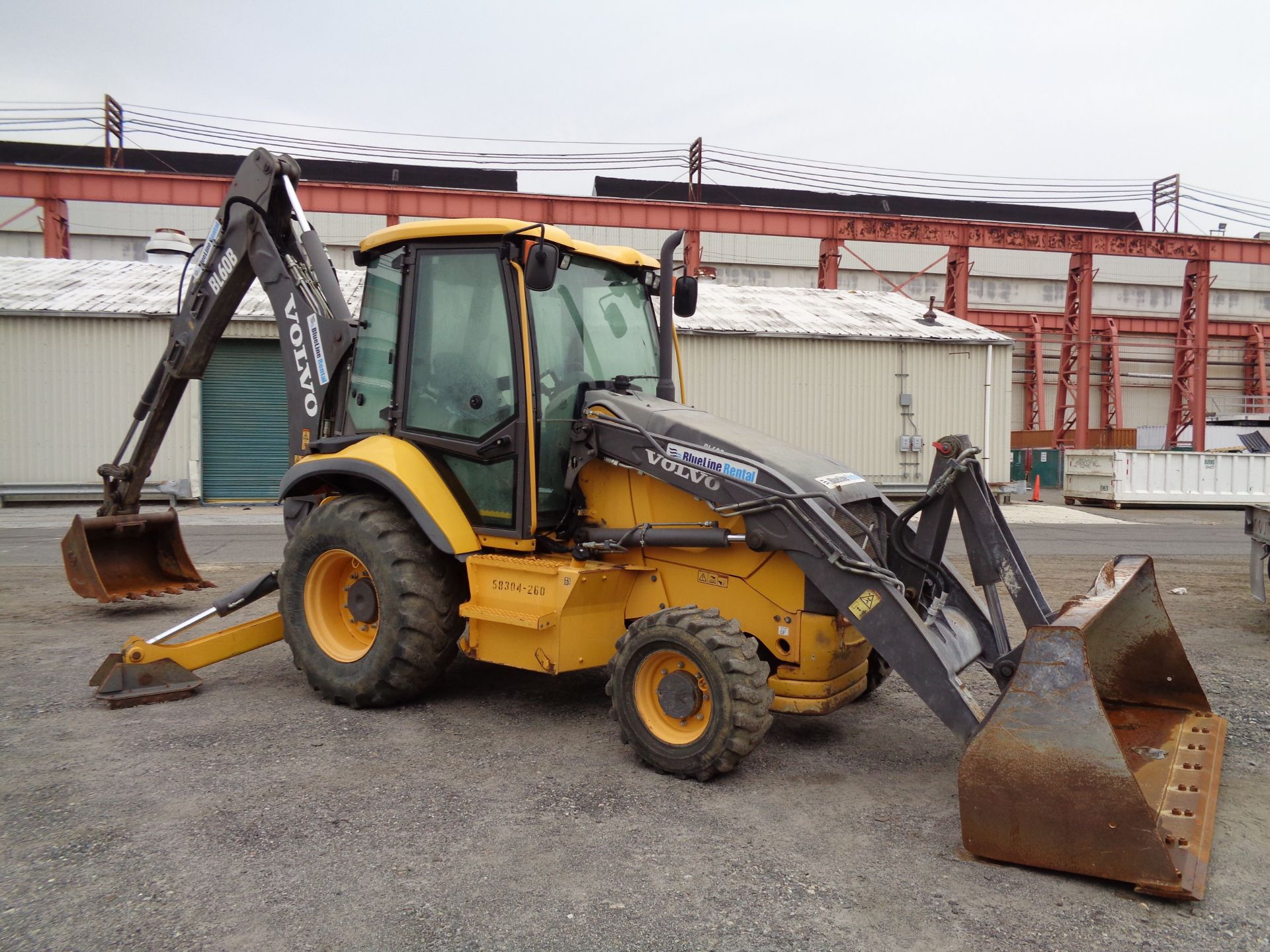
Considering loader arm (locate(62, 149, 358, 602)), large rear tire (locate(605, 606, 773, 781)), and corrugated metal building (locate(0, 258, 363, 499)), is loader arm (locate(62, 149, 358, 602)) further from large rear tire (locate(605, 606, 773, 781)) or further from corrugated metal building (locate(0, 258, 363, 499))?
corrugated metal building (locate(0, 258, 363, 499))

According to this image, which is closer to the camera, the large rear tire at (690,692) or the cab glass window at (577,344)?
the large rear tire at (690,692)

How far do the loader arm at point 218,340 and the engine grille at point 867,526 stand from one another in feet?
10.5

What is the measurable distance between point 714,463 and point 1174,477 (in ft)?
69.7

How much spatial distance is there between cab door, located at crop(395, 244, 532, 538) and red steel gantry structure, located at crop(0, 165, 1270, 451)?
19048 millimetres

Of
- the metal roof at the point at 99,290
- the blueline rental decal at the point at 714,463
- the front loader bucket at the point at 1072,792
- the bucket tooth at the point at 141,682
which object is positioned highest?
the metal roof at the point at 99,290

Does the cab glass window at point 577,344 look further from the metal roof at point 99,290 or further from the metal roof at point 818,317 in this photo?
the metal roof at point 818,317

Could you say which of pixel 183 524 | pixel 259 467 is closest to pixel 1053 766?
pixel 183 524

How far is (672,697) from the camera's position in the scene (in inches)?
173

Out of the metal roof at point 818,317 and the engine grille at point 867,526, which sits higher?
the metal roof at point 818,317

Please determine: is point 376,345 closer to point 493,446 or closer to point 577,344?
point 493,446

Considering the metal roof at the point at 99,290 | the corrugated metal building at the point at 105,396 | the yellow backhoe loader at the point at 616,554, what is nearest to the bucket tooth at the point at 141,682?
the yellow backhoe loader at the point at 616,554

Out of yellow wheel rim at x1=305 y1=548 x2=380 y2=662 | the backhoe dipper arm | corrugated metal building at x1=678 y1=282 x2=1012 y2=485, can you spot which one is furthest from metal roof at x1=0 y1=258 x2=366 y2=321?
yellow wheel rim at x1=305 y1=548 x2=380 y2=662

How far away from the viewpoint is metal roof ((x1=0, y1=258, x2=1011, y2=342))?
745 inches

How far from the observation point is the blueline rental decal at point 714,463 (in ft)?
15.3
